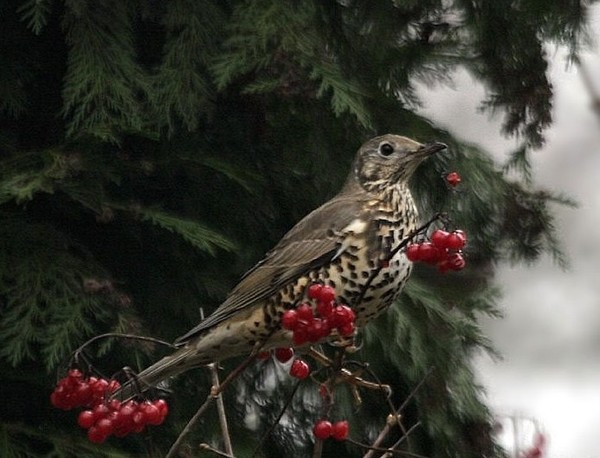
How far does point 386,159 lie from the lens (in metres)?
3.73

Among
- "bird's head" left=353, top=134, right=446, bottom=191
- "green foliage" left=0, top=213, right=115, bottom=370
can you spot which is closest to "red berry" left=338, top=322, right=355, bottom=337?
"green foliage" left=0, top=213, right=115, bottom=370

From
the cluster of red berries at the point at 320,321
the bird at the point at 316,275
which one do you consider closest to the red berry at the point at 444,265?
the cluster of red berries at the point at 320,321

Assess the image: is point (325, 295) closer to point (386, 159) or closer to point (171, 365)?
point (171, 365)

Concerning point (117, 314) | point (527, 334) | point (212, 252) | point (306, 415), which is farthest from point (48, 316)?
point (527, 334)

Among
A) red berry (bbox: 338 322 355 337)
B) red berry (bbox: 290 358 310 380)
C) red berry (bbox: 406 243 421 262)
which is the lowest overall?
red berry (bbox: 290 358 310 380)

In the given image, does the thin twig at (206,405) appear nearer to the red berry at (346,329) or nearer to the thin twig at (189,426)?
the thin twig at (189,426)

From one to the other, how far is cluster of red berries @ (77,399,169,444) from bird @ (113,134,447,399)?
0.51m

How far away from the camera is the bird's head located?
372 centimetres

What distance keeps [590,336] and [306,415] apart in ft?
9.68

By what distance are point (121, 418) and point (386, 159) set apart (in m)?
1.33

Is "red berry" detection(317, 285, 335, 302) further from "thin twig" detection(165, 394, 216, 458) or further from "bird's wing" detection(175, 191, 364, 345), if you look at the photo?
"bird's wing" detection(175, 191, 364, 345)

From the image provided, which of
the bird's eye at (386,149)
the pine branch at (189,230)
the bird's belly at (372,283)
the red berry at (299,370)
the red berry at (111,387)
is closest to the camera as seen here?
the red berry at (111,387)

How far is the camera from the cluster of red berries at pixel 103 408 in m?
2.63

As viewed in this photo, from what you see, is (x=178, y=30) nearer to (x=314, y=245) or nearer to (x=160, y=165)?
(x=160, y=165)
